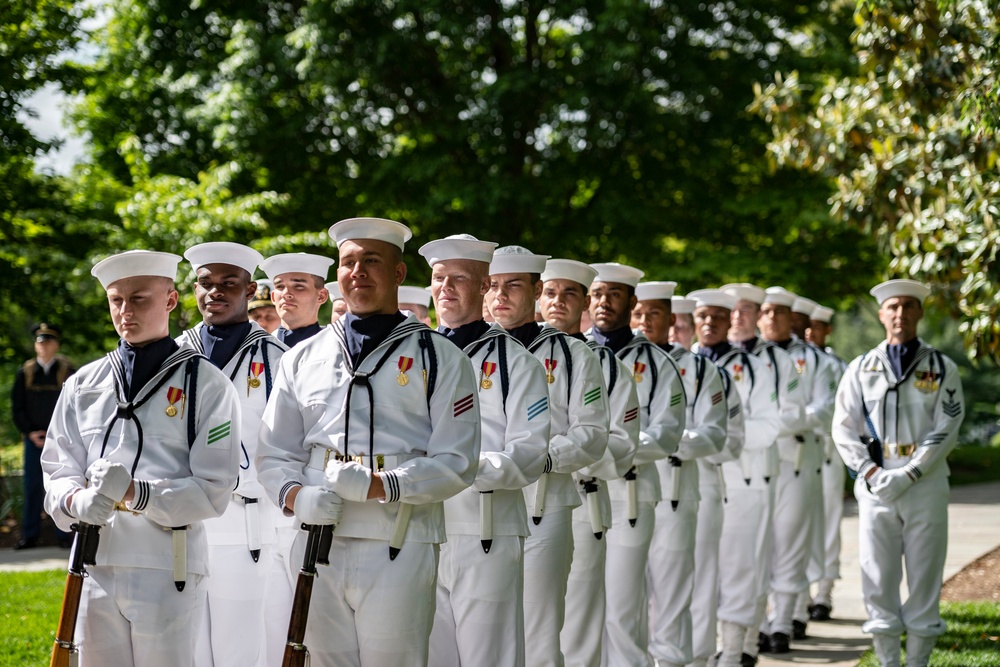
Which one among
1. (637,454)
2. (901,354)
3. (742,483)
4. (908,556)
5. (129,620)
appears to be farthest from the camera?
(742,483)

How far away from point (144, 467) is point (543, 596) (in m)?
2.26

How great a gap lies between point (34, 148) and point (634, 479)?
9208 millimetres

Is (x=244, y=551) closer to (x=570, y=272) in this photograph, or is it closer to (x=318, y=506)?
(x=318, y=506)

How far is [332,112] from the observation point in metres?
19.0

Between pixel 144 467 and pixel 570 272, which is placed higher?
pixel 570 272

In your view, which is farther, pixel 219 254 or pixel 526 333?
pixel 526 333

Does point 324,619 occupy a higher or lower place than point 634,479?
lower

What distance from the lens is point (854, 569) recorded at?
1381 cm

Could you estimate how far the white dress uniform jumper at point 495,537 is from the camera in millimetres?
5730

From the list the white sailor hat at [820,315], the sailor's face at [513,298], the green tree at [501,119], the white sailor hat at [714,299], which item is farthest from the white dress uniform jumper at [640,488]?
the green tree at [501,119]

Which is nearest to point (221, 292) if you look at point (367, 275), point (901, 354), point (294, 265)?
point (294, 265)

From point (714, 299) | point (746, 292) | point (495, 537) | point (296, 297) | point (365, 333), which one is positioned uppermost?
point (746, 292)

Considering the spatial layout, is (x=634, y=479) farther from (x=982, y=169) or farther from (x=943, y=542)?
(x=982, y=169)

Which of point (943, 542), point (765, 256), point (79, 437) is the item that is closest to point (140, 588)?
point (79, 437)
